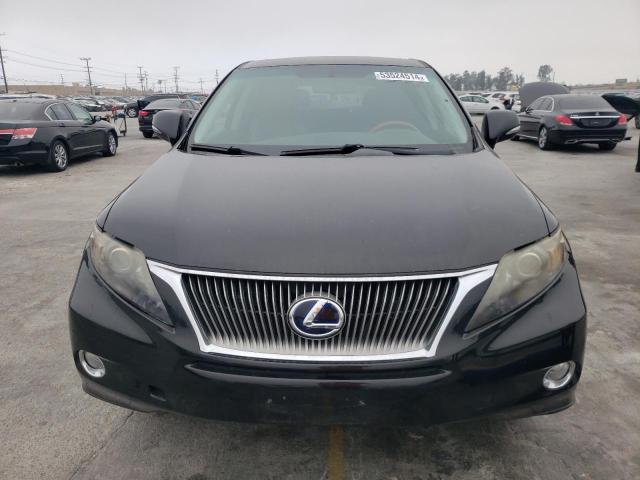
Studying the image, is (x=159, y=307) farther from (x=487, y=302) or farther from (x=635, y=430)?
(x=635, y=430)

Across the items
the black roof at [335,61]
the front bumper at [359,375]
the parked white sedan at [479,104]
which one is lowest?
the parked white sedan at [479,104]

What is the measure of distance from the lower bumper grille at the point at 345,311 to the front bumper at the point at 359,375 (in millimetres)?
59

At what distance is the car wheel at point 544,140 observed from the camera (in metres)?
13.7

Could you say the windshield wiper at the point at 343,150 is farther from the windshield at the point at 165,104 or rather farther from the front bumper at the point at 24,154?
the windshield at the point at 165,104

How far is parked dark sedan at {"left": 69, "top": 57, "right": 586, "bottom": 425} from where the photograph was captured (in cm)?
172

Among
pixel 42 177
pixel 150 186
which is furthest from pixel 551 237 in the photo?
pixel 42 177

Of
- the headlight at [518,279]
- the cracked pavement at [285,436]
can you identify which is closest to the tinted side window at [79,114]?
the cracked pavement at [285,436]

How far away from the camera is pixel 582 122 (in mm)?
13000

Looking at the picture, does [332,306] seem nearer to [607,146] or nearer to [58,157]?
[58,157]

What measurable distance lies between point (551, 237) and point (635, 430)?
115cm

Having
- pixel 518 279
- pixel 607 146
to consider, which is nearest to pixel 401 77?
pixel 518 279

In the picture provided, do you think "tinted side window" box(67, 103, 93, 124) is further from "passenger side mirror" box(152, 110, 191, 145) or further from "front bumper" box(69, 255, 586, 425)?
"front bumper" box(69, 255, 586, 425)

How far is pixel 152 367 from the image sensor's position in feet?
5.95

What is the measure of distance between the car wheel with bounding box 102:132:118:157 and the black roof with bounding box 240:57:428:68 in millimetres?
10660
